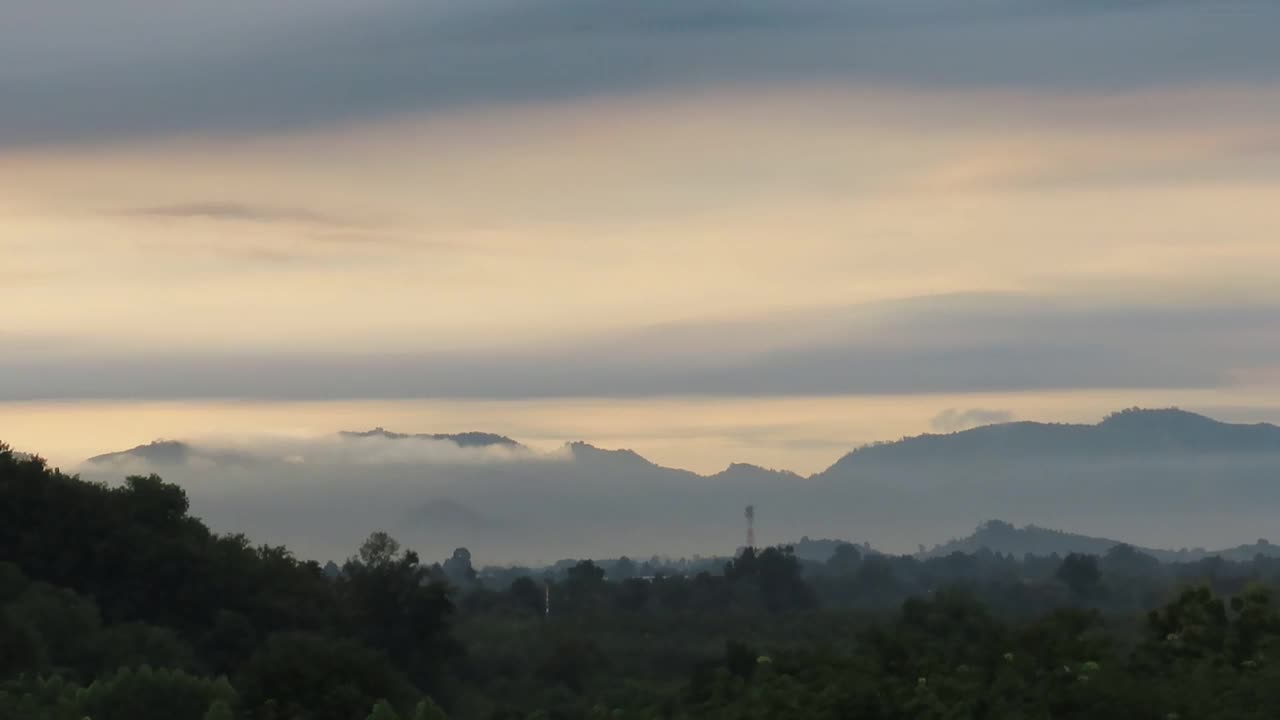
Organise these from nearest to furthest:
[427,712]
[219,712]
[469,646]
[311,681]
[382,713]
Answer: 1. [427,712]
2. [382,713]
3. [219,712]
4. [311,681]
5. [469,646]

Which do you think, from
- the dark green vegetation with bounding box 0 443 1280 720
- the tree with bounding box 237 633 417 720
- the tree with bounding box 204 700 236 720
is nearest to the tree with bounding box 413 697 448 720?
the dark green vegetation with bounding box 0 443 1280 720

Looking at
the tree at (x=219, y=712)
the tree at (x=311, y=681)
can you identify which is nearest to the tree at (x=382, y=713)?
the tree at (x=219, y=712)

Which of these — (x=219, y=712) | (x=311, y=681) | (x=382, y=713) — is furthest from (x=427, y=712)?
(x=311, y=681)

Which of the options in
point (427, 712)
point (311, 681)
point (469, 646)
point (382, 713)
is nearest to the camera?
point (427, 712)

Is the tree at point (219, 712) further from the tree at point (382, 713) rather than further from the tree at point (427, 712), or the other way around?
the tree at point (427, 712)

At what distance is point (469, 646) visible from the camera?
127688mm

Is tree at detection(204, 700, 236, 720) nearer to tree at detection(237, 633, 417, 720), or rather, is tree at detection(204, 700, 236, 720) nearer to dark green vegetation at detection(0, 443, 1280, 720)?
dark green vegetation at detection(0, 443, 1280, 720)

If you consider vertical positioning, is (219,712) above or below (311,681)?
below

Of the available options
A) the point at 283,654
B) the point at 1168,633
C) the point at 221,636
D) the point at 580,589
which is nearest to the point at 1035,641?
the point at 1168,633

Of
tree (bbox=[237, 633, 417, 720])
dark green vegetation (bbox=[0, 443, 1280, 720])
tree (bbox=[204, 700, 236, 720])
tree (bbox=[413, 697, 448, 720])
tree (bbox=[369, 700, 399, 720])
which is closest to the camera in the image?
dark green vegetation (bbox=[0, 443, 1280, 720])

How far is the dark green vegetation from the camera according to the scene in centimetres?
2511

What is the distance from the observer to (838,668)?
26.2 meters

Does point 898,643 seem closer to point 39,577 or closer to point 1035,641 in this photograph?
point 1035,641

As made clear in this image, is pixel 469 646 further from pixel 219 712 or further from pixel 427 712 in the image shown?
pixel 427 712
